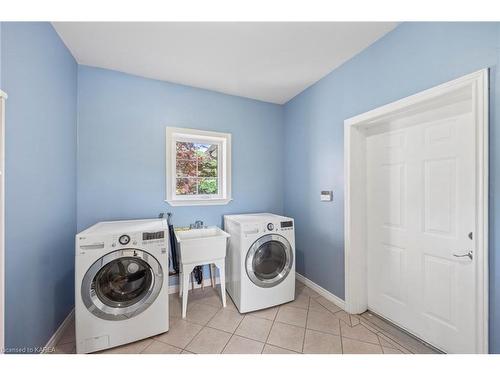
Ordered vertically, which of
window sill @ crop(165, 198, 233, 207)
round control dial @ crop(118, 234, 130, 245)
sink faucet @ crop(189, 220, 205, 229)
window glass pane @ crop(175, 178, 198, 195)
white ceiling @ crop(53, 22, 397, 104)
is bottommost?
sink faucet @ crop(189, 220, 205, 229)

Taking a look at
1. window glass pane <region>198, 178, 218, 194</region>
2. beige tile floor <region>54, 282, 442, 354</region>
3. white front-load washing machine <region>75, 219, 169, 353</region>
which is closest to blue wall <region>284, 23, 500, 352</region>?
beige tile floor <region>54, 282, 442, 354</region>

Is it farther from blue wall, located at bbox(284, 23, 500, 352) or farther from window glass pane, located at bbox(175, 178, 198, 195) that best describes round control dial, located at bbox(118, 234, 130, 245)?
blue wall, located at bbox(284, 23, 500, 352)

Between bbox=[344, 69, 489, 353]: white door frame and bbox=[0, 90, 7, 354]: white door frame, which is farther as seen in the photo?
bbox=[344, 69, 489, 353]: white door frame

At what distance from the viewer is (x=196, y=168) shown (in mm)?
2693

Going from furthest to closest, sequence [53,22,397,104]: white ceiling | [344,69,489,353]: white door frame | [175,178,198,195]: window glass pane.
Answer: [175,178,198,195]: window glass pane < [53,22,397,104]: white ceiling < [344,69,489,353]: white door frame

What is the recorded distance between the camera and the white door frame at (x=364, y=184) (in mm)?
1164

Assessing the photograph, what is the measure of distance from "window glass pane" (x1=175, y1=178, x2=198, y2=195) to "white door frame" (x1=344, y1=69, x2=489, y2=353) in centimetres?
182

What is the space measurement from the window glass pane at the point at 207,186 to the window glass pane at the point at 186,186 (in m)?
0.07

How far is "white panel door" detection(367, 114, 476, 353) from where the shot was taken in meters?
1.39

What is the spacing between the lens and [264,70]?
7.22ft

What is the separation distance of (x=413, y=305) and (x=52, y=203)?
3.08 meters

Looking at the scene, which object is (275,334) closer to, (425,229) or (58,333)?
(425,229)

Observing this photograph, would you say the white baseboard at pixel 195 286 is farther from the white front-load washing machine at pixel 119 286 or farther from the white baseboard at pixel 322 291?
the white baseboard at pixel 322 291
